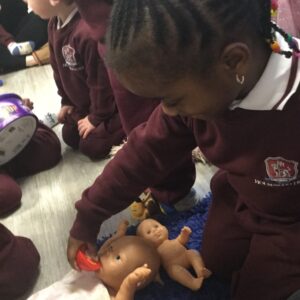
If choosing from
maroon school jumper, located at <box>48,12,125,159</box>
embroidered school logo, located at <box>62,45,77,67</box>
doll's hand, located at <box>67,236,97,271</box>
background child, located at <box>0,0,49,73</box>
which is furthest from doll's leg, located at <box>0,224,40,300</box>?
background child, located at <box>0,0,49,73</box>

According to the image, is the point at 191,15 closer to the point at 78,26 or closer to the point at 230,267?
the point at 230,267

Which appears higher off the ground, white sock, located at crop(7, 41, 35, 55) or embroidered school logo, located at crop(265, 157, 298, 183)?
embroidered school logo, located at crop(265, 157, 298, 183)

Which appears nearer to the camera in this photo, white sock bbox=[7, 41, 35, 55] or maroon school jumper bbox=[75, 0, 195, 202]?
maroon school jumper bbox=[75, 0, 195, 202]

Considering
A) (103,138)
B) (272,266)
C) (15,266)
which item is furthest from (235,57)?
(103,138)

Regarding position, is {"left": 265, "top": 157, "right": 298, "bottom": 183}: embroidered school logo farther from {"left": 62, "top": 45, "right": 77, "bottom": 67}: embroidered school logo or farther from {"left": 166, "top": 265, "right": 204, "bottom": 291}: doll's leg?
{"left": 62, "top": 45, "right": 77, "bottom": 67}: embroidered school logo

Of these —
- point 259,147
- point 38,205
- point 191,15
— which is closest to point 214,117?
point 259,147

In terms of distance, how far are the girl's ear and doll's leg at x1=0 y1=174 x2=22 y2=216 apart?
72cm

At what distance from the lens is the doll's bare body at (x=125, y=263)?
31.1 inches

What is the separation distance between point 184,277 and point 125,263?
0.36ft

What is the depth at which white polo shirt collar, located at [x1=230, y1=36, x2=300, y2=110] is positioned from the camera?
1.93 ft

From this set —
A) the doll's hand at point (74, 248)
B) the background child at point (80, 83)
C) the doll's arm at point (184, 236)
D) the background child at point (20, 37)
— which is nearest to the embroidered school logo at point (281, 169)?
the doll's arm at point (184, 236)

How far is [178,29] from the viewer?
500 millimetres

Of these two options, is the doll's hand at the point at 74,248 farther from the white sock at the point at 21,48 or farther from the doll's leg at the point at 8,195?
the white sock at the point at 21,48

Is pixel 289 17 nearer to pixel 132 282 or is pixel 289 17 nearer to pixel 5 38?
pixel 132 282
